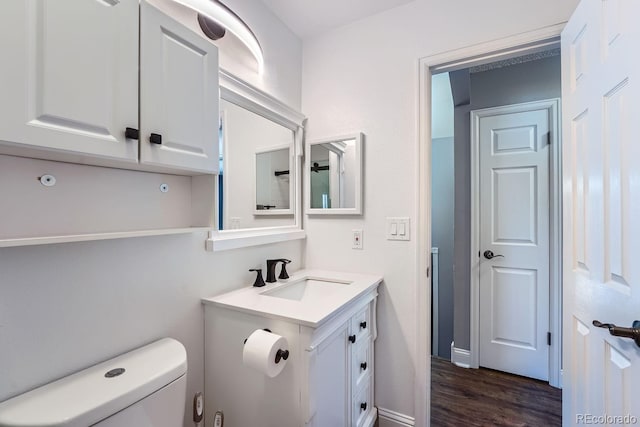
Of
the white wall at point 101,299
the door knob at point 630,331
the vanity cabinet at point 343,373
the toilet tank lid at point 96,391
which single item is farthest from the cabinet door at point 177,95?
the door knob at point 630,331

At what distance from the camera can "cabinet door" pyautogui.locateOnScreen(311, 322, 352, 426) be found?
112 cm

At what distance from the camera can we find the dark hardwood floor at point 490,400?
179 cm

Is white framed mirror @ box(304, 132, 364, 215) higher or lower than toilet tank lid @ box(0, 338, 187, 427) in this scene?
higher

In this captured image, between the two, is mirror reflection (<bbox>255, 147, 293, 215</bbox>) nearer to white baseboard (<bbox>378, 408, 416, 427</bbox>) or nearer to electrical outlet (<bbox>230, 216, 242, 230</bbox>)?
electrical outlet (<bbox>230, 216, 242, 230</bbox>)

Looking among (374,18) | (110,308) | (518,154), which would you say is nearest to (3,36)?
(110,308)

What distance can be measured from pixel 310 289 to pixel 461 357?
5.33ft

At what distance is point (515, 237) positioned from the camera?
7.52 ft

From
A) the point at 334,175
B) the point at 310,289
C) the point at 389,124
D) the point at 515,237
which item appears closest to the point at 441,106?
the point at 515,237

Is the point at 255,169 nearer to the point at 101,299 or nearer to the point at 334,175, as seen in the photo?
the point at 334,175

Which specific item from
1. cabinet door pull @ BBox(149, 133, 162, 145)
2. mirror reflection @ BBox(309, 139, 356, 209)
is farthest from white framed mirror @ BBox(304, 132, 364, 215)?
cabinet door pull @ BBox(149, 133, 162, 145)

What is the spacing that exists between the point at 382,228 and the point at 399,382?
2.90ft

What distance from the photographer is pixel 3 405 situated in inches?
29.3

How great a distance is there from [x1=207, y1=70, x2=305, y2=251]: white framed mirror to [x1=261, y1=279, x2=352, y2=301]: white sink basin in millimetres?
284

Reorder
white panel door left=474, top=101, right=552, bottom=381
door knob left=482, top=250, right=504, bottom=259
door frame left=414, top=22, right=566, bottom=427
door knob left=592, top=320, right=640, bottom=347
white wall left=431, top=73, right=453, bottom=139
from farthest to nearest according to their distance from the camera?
1. white wall left=431, top=73, right=453, bottom=139
2. door knob left=482, top=250, right=504, bottom=259
3. white panel door left=474, top=101, right=552, bottom=381
4. door frame left=414, top=22, right=566, bottom=427
5. door knob left=592, top=320, right=640, bottom=347
